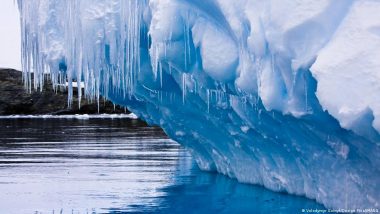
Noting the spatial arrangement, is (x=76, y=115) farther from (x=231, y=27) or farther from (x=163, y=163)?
(x=231, y=27)

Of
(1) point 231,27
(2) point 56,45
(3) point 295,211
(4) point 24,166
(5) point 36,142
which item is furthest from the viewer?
(5) point 36,142

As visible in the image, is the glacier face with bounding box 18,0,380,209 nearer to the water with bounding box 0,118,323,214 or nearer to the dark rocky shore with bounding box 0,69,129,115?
A: the water with bounding box 0,118,323,214

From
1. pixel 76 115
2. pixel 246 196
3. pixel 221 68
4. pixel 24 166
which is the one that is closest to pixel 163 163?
pixel 24 166

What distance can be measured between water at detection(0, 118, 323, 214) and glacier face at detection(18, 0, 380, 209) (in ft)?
2.47

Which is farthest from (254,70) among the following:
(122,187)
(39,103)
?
(39,103)

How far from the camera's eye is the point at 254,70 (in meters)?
9.81

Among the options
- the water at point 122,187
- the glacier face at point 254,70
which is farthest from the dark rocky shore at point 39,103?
the glacier face at point 254,70

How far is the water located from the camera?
13.2 metres

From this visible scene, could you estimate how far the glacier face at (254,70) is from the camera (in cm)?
787

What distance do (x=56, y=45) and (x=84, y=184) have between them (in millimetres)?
4201

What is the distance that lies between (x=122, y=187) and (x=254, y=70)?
7266 millimetres

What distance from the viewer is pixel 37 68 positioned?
14398mm

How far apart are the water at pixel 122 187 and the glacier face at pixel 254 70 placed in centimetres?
75

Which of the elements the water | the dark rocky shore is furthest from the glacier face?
the dark rocky shore
